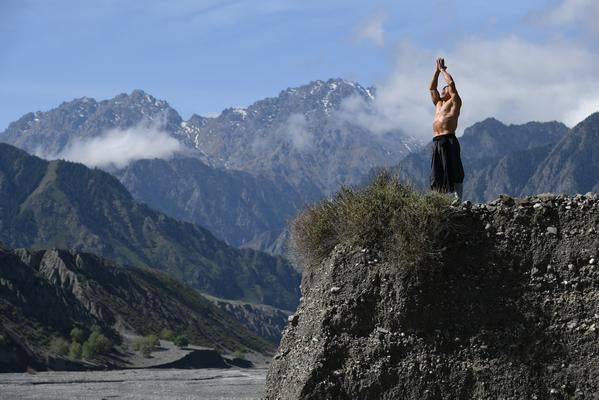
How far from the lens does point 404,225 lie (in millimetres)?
14922

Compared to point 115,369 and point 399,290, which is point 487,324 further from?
point 115,369

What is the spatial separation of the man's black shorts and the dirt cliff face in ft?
6.28

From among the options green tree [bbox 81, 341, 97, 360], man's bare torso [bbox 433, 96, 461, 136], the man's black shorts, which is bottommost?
green tree [bbox 81, 341, 97, 360]

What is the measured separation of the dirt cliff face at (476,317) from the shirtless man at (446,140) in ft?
6.34

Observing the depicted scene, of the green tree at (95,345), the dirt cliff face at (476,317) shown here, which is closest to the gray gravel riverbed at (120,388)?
the green tree at (95,345)

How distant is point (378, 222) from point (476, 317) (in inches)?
89.5

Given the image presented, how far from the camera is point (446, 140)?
16.9m

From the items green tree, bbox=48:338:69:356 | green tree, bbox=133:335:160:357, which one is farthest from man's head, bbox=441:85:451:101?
green tree, bbox=133:335:160:357

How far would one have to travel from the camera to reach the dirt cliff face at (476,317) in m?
14.2

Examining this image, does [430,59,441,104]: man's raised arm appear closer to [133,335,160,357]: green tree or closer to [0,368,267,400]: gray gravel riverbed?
[0,368,267,400]: gray gravel riverbed

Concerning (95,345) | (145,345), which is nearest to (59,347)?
(95,345)

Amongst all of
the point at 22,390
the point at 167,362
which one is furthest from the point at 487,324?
the point at 167,362

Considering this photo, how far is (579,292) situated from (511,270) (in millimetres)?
1145

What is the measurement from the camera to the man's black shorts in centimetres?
1684
